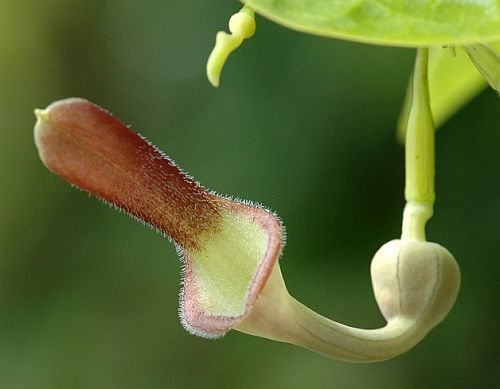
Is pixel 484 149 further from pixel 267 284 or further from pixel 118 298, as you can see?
pixel 267 284

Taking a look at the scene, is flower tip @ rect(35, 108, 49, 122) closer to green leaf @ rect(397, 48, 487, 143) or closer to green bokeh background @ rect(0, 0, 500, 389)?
green leaf @ rect(397, 48, 487, 143)

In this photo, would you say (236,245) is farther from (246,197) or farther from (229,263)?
(246,197)

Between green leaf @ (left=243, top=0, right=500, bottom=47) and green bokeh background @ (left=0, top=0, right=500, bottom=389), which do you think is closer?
green leaf @ (left=243, top=0, right=500, bottom=47)

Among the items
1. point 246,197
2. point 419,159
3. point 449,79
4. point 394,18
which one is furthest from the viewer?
point 246,197

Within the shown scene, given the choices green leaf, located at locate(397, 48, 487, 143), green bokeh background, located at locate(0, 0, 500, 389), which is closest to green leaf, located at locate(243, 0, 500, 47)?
green leaf, located at locate(397, 48, 487, 143)

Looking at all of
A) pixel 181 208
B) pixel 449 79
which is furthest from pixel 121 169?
pixel 449 79

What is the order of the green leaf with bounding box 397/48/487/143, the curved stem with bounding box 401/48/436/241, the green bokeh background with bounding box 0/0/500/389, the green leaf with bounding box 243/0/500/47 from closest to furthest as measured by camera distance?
the green leaf with bounding box 243/0/500/47, the curved stem with bounding box 401/48/436/241, the green leaf with bounding box 397/48/487/143, the green bokeh background with bounding box 0/0/500/389

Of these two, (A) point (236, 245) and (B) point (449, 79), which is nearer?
(A) point (236, 245)
